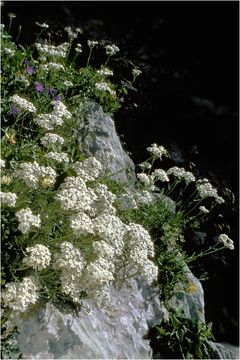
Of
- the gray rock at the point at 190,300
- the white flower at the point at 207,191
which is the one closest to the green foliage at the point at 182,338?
the gray rock at the point at 190,300

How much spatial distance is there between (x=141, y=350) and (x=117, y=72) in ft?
13.6

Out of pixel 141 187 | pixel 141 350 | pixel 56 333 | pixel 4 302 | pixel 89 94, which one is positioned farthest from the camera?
pixel 89 94

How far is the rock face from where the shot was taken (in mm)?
3404

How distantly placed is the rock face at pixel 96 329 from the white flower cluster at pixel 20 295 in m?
0.36

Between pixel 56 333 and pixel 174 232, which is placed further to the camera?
pixel 174 232

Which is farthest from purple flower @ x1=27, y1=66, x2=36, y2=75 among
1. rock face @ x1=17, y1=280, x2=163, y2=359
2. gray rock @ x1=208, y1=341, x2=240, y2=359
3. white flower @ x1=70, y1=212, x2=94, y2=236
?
gray rock @ x1=208, y1=341, x2=240, y2=359

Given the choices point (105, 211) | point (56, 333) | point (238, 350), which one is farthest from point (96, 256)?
point (238, 350)

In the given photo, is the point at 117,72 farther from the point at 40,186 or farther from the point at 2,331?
the point at 2,331

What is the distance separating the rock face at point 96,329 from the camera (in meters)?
3.40

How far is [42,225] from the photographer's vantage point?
358cm

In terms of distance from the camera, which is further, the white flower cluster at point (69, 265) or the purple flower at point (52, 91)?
the purple flower at point (52, 91)

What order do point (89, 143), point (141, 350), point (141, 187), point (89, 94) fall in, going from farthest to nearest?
point (89, 94), point (89, 143), point (141, 187), point (141, 350)

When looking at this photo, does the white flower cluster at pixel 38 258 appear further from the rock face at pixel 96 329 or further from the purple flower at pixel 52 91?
the purple flower at pixel 52 91

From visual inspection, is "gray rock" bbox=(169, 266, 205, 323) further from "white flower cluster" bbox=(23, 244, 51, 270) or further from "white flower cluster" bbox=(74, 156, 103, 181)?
"white flower cluster" bbox=(23, 244, 51, 270)
